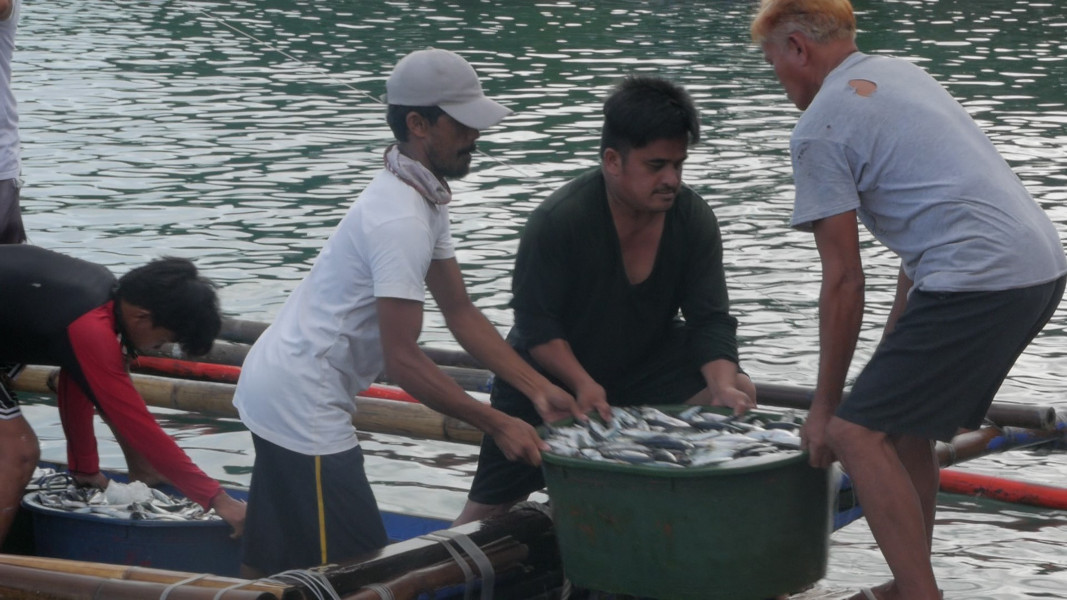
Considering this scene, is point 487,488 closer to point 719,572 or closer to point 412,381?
point 412,381

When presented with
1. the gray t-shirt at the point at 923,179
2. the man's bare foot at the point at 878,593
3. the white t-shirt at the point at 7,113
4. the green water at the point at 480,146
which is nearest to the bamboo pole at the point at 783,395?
the green water at the point at 480,146

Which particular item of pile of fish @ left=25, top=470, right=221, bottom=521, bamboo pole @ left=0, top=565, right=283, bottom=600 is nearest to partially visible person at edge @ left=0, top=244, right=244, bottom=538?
pile of fish @ left=25, top=470, right=221, bottom=521

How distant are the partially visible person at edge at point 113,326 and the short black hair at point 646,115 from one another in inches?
63.9

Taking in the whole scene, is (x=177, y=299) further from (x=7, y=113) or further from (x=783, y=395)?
(x=783, y=395)

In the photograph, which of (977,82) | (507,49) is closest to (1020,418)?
(977,82)

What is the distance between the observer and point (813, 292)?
10617mm

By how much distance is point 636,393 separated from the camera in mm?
5180

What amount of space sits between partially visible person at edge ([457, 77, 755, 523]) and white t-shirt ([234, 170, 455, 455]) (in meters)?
0.54

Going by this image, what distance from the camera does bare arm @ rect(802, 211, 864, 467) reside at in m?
4.21

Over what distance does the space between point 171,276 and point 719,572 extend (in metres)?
2.28

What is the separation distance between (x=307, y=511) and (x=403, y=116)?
126 centimetres

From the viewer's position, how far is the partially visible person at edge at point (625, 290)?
185 inches

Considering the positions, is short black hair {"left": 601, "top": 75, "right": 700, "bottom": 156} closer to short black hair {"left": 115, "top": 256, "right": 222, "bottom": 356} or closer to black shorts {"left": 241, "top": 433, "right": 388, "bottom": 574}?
black shorts {"left": 241, "top": 433, "right": 388, "bottom": 574}

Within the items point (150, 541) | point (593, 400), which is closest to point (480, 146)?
point (150, 541)
